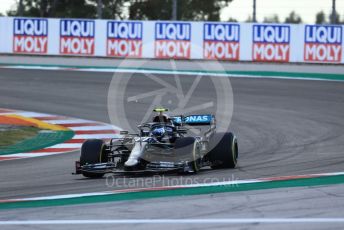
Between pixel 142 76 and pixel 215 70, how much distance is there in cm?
273

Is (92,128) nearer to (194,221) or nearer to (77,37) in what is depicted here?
(194,221)

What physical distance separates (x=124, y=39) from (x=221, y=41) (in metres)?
3.53

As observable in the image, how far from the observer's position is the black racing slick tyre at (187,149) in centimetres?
1130

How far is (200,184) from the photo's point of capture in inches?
416

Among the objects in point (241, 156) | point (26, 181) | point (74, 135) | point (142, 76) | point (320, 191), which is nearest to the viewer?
point (320, 191)

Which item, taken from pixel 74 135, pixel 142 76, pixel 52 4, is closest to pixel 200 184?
pixel 74 135

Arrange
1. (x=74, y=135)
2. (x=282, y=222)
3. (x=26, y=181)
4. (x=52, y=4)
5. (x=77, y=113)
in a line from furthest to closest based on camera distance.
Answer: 1. (x=52, y=4)
2. (x=77, y=113)
3. (x=74, y=135)
4. (x=26, y=181)
5. (x=282, y=222)

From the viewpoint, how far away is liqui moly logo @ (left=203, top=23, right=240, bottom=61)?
30438 millimetres

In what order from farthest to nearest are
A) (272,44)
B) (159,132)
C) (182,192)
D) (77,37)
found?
(77,37) → (272,44) → (159,132) → (182,192)

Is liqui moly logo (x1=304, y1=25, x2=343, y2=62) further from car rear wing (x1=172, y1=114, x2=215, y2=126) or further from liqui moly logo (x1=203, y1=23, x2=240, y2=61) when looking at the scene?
car rear wing (x1=172, y1=114, x2=215, y2=126)

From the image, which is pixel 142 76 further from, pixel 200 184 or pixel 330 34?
pixel 200 184

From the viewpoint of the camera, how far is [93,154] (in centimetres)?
1160

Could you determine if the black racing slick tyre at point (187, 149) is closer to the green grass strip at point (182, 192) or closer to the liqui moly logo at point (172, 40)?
the green grass strip at point (182, 192)

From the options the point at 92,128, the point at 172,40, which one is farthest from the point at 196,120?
the point at 172,40
